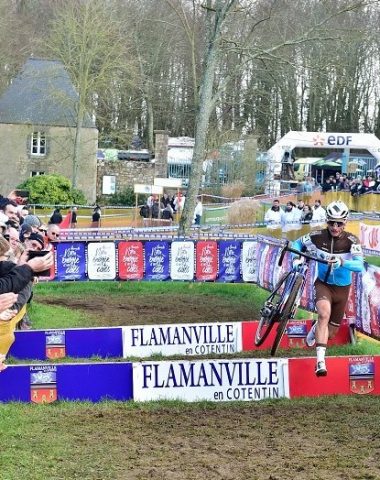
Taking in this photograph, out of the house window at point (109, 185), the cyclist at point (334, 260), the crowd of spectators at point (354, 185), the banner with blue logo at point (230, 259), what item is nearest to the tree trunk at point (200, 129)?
the banner with blue logo at point (230, 259)

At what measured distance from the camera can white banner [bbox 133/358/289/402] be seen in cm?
959

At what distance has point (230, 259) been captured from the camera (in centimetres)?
2042

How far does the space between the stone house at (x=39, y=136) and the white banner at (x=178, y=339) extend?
49.9 meters

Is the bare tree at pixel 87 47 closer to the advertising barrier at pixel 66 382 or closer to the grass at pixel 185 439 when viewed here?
the advertising barrier at pixel 66 382

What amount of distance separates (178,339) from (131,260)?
8874 mm

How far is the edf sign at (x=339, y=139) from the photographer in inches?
1989

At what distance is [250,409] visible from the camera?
9398mm

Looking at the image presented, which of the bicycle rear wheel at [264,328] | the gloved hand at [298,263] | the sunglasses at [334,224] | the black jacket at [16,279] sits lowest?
Result: the bicycle rear wheel at [264,328]

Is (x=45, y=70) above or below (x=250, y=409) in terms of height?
above

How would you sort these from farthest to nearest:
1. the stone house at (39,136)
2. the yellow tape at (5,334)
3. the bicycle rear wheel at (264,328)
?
the stone house at (39,136)
the bicycle rear wheel at (264,328)
the yellow tape at (5,334)

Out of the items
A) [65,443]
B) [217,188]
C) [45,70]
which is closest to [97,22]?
[45,70]

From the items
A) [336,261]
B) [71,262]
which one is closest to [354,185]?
[71,262]

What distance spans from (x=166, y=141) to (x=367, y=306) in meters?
49.4

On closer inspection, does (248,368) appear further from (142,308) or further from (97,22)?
(97,22)
